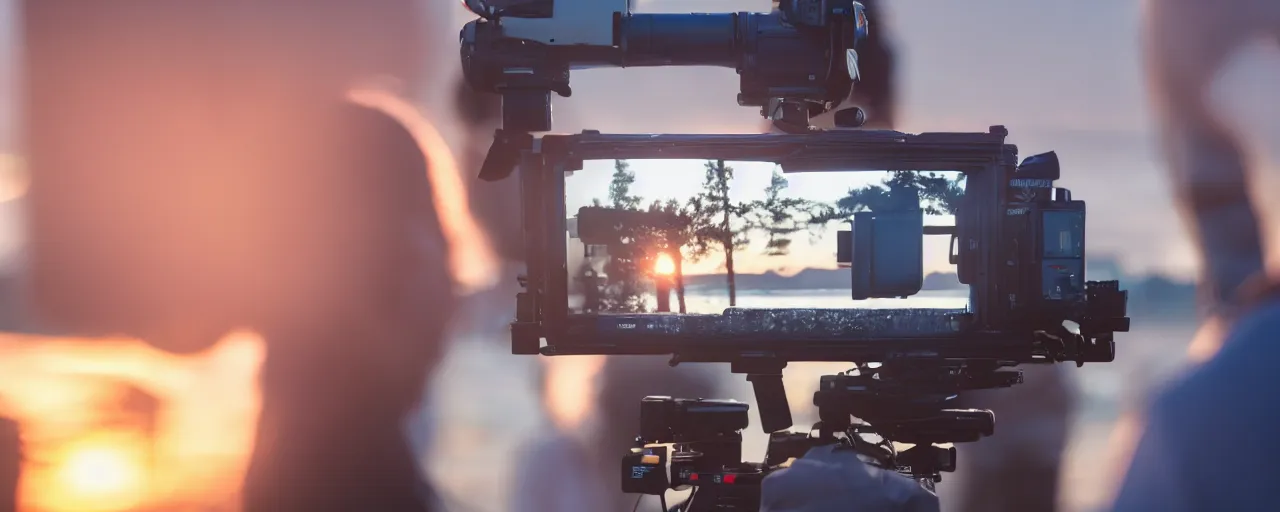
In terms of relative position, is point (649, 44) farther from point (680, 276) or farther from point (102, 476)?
point (102, 476)

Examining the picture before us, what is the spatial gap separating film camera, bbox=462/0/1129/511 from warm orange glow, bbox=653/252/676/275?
11 cm

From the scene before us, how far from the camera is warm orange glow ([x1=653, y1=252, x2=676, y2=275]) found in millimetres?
2041

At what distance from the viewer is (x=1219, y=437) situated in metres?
0.48

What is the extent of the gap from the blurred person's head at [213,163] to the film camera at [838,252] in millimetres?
1625

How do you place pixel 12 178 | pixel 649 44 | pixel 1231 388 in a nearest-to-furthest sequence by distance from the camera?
pixel 1231 388, pixel 649 44, pixel 12 178

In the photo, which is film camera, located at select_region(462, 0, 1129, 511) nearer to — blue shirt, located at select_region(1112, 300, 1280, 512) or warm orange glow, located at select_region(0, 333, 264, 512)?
blue shirt, located at select_region(1112, 300, 1280, 512)

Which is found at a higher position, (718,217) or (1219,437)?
(718,217)

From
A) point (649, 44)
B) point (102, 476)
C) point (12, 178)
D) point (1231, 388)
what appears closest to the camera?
point (1231, 388)

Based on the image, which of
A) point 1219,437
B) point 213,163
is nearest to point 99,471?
point 213,163

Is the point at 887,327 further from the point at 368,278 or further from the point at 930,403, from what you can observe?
the point at 368,278

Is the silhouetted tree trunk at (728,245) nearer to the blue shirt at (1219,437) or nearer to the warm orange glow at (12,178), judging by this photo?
the blue shirt at (1219,437)

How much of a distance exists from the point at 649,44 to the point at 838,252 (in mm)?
712

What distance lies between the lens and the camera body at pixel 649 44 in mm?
1976

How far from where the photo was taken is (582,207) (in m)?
2.04
